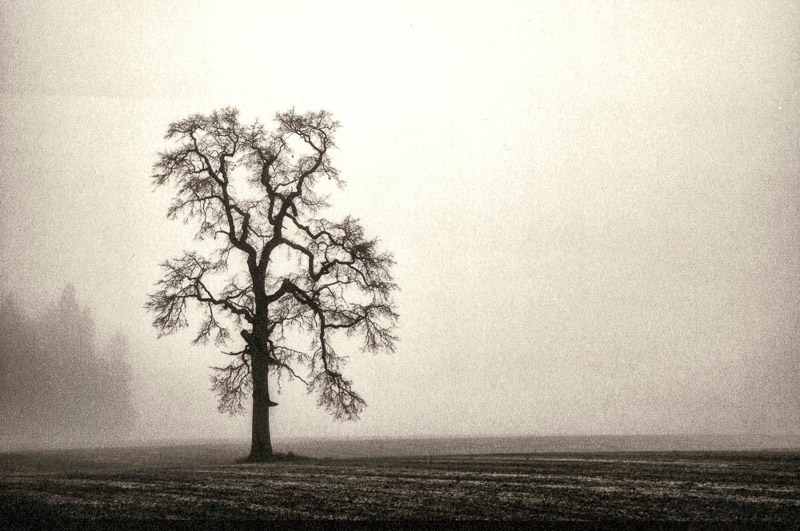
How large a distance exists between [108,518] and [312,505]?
367 centimetres

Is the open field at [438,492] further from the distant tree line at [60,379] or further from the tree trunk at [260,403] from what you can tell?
the distant tree line at [60,379]

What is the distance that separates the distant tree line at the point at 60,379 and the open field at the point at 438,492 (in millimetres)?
41830

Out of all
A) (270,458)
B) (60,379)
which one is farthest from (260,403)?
(60,379)

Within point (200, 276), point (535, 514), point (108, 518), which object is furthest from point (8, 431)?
point (535, 514)

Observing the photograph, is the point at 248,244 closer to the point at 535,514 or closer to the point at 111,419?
the point at 535,514

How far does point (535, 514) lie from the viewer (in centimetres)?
1277

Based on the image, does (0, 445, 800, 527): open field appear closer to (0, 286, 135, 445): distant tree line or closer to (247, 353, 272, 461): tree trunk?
→ (247, 353, 272, 461): tree trunk

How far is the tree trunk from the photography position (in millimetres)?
28484

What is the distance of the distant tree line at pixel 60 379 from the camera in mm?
57344

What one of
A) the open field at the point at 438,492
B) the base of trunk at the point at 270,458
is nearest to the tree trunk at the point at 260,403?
the base of trunk at the point at 270,458

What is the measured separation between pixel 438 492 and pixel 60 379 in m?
54.7

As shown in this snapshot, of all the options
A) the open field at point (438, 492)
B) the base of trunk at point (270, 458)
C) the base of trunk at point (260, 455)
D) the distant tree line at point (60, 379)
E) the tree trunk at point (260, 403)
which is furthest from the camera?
the distant tree line at point (60, 379)

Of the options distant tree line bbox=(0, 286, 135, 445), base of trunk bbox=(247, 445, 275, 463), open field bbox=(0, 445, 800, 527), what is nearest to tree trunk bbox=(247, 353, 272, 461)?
base of trunk bbox=(247, 445, 275, 463)

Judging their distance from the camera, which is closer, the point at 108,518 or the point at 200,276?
the point at 108,518
